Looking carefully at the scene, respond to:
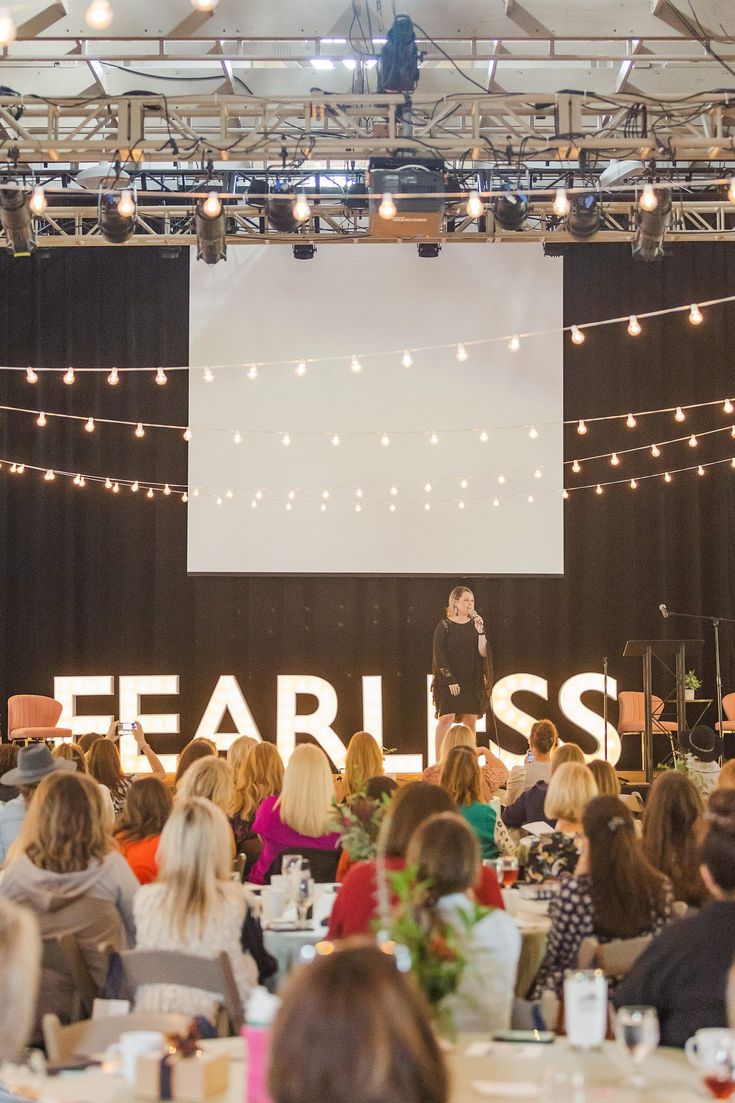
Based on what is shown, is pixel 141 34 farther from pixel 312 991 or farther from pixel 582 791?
pixel 312 991

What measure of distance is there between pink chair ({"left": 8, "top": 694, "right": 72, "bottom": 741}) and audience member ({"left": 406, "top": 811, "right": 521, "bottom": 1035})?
855 cm

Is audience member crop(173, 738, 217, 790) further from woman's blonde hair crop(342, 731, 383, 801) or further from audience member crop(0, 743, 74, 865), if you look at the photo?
audience member crop(0, 743, 74, 865)

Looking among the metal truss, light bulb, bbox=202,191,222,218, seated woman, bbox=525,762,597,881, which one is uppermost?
the metal truss

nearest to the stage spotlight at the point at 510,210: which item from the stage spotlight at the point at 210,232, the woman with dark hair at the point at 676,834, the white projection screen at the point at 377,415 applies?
the stage spotlight at the point at 210,232

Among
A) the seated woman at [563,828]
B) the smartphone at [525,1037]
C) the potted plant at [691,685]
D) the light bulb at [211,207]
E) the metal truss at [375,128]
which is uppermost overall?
the metal truss at [375,128]

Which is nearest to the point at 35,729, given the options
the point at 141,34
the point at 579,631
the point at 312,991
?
the point at 579,631

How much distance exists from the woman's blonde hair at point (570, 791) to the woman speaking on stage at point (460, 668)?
5187 millimetres

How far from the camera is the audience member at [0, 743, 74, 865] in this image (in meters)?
5.00

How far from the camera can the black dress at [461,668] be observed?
10125mm

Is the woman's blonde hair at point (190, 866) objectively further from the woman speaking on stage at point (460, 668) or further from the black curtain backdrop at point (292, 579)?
the black curtain backdrop at point (292, 579)

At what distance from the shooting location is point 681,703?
966 centimetres

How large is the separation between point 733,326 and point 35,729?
7.64 m

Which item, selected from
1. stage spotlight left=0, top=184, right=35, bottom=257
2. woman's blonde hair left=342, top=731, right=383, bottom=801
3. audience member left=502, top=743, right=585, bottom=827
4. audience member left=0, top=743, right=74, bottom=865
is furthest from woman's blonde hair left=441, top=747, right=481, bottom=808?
stage spotlight left=0, top=184, right=35, bottom=257

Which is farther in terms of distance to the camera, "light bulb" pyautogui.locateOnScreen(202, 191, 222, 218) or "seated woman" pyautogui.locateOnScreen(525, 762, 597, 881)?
"light bulb" pyautogui.locateOnScreen(202, 191, 222, 218)
